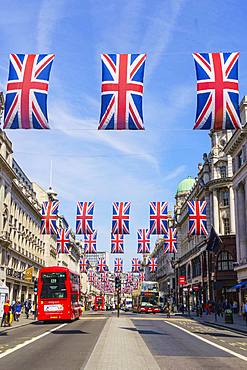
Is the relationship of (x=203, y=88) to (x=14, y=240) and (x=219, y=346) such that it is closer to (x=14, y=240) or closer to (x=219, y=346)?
(x=219, y=346)

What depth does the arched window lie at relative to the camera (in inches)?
2477

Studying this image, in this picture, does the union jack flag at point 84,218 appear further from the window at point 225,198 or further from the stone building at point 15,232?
the window at point 225,198

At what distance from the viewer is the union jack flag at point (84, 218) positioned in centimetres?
4159

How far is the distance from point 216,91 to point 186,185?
93.1 meters

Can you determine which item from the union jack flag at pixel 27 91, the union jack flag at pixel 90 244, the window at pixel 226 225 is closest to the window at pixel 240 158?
the window at pixel 226 225

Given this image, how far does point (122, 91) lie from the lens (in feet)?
65.2

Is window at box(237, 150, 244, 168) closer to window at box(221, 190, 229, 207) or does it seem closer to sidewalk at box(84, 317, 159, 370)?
window at box(221, 190, 229, 207)

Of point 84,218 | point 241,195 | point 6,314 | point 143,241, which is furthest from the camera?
point 143,241

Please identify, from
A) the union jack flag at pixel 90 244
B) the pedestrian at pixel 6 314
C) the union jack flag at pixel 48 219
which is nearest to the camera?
the pedestrian at pixel 6 314

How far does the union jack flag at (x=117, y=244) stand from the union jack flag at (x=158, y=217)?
24.6 feet

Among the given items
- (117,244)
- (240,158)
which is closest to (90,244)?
(117,244)

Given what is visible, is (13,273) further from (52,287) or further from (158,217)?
(52,287)

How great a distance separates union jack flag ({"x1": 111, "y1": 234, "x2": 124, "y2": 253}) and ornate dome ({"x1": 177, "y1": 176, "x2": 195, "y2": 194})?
63.1 meters

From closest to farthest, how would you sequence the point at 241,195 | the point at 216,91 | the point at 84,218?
the point at 216,91
the point at 84,218
the point at 241,195
